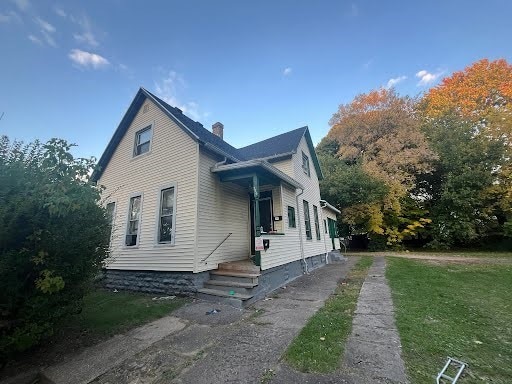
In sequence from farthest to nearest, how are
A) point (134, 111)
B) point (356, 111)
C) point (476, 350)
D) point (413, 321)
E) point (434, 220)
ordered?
point (356, 111) < point (434, 220) < point (134, 111) < point (413, 321) < point (476, 350)

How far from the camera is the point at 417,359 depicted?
297cm

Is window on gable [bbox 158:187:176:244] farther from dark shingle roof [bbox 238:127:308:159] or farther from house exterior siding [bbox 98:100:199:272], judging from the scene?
dark shingle roof [bbox 238:127:308:159]

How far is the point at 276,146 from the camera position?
12.3m

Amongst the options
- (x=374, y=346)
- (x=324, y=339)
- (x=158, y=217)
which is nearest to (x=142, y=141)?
(x=158, y=217)

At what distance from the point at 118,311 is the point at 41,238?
10.7 feet

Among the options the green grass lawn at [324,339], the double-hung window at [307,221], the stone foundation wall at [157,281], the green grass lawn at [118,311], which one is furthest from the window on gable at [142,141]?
the green grass lawn at [324,339]

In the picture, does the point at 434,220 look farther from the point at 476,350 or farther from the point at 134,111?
the point at 134,111

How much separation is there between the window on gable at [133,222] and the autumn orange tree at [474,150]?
73.6ft

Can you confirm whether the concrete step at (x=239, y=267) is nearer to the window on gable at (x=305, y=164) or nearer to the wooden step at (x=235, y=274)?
the wooden step at (x=235, y=274)

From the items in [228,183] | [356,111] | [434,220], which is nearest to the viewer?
[228,183]

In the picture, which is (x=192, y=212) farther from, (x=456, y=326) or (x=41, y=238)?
(x=456, y=326)

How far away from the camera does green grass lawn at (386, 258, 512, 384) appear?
2.77 meters

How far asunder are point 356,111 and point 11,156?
25634mm

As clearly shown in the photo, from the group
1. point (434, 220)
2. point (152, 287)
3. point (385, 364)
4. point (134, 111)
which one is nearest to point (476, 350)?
point (385, 364)
